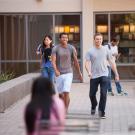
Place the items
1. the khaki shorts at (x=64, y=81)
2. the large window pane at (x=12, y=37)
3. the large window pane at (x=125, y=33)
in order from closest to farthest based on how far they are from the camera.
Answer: the khaki shorts at (x=64, y=81) < the large window pane at (x=125, y=33) < the large window pane at (x=12, y=37)

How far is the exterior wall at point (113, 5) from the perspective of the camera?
2241 centimetres

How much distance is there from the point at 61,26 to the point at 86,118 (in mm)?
15431

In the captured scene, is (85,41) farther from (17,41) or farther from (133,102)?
(133,102)

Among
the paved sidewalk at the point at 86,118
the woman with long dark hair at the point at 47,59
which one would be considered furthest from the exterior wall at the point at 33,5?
the woman with long dark hair at the point at 47,59

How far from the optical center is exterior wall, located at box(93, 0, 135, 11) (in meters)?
22.4

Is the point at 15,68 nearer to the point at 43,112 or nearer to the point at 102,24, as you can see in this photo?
the point at 102,24

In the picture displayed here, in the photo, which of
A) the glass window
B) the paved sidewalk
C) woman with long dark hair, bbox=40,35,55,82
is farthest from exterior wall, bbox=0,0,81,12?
woman with long dark hair, bbox=40,35,55,82

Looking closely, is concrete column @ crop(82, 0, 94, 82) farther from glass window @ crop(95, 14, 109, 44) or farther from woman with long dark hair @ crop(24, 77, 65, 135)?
woman with long dark hair @ crop(24, 77, 65, 135)

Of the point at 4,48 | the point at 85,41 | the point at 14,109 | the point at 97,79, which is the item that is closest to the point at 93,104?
the point at 97,79

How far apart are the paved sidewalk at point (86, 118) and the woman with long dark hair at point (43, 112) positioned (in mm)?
1153

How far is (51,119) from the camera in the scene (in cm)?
491

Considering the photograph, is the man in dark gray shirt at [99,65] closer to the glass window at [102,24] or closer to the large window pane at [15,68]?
the glass window at [102,24]

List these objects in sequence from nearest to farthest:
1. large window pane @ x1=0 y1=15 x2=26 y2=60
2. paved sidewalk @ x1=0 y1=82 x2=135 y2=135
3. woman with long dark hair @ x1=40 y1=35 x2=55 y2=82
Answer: paved sidewalk @ x1=0 y1=82 x2=135 y2=135
woman with long dark hair @ x1=40 y1=35 x2=55 y2=82
large window pane @ x1=0 y1=15 x2=26 y2=60

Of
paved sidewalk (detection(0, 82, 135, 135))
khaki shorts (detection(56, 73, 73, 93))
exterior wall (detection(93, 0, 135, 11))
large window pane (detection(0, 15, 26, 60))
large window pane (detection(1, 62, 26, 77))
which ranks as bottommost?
paved sidewalk (detection(0, 82, 135, 135))
